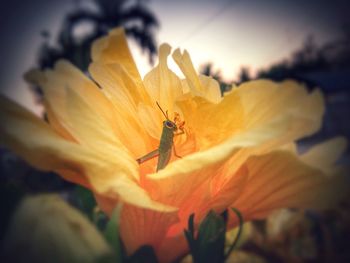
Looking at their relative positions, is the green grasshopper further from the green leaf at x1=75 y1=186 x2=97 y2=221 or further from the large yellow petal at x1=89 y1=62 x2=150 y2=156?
the green leaf at x1=75 y1=186 x2=97 y2=221

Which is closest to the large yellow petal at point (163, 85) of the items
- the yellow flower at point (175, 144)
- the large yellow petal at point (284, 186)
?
the yellow flower at point (175, 144)

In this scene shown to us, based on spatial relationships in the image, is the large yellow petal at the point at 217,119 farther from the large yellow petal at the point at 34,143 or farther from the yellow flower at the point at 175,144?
the large yellow petal at the point at 34,143

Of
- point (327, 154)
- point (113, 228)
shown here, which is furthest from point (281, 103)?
point (113, 228)

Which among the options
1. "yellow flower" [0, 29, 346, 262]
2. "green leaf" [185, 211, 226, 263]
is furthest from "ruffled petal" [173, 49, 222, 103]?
"green leaf" [185, 211, 226, 263]

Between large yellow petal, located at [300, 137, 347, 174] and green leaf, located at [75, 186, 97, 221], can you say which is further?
green leaf, located at [75, 186, 97, 221]

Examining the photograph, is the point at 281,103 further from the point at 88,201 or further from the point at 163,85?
the point at 88,201

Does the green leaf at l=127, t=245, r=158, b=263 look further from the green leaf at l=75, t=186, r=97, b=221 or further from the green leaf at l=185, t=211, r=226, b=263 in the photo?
the green leaf at l=75, t=186, r=97, b=221

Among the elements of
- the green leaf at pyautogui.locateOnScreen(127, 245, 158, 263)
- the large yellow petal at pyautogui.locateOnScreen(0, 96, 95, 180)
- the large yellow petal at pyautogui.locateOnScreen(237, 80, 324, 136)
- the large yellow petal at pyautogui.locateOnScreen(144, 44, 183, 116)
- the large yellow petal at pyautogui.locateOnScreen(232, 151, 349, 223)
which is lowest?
the large yellow petal at pyautogui.locateOnScreen(232, 151, 349, 223)

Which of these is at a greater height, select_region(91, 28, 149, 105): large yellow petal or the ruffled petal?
select_region(91, 28, 149, 105): large yellow petal
